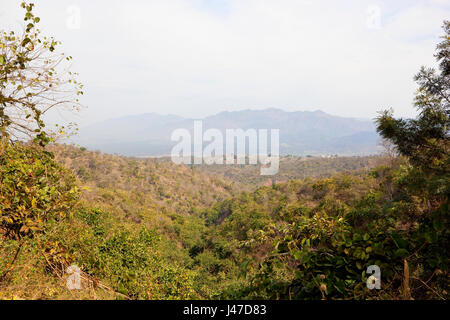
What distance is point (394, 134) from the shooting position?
329 centimetres

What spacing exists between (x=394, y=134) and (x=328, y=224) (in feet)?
5.00

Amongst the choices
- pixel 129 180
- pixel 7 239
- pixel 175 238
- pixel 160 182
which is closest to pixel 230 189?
pixel 160 182

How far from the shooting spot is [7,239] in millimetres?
3920

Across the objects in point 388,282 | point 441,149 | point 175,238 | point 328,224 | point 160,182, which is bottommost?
point 175,238

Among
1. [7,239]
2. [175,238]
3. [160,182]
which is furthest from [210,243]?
[160,182]

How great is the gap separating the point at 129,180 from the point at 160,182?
6451mm

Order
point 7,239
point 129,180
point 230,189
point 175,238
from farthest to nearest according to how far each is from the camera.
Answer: point 230,189 → point 129,180 → point 175,238 → point 7,239

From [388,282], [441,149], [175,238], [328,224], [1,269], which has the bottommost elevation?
[175,238]

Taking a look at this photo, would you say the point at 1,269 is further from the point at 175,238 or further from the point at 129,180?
the point at 129,180

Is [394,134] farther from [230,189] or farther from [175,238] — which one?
[230,189]
